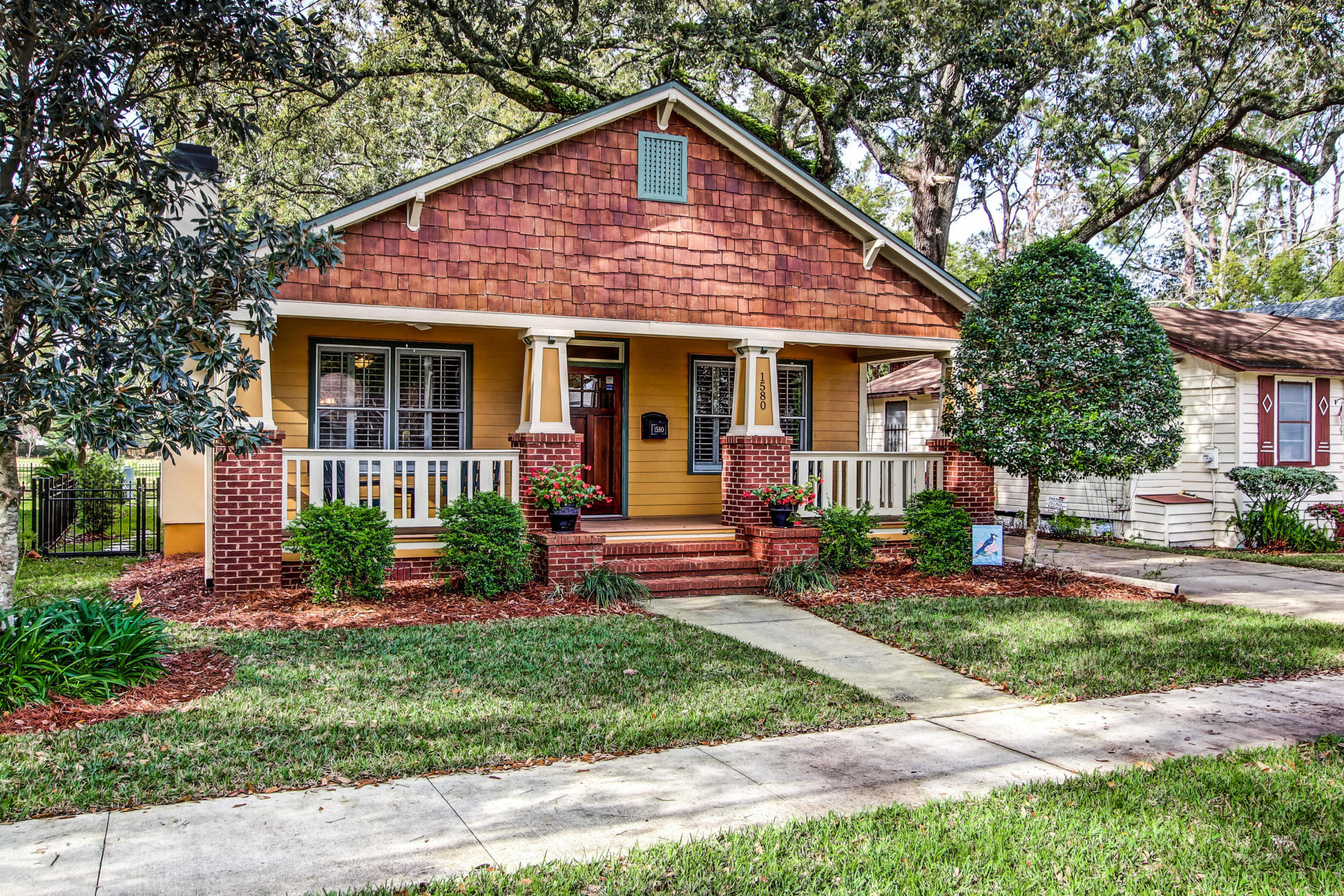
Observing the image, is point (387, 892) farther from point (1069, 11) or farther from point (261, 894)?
point (1069, 11)

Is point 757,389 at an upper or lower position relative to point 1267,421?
upper

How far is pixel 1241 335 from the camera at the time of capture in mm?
17094

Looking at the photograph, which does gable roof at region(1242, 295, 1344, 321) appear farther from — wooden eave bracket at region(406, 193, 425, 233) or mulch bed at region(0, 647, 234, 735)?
mulch bed at region(0, 647, 234, 735)

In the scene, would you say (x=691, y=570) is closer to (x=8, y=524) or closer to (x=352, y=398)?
(x=352, y=398)

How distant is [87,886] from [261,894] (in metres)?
0.66

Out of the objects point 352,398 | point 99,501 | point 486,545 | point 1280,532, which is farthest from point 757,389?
point 99,501

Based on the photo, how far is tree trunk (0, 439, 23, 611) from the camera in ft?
19.6

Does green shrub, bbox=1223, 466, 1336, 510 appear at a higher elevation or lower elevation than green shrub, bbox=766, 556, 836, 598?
higher

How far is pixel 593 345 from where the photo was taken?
1259 cm

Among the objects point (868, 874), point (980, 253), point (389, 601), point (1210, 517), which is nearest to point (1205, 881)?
point (868, 874)

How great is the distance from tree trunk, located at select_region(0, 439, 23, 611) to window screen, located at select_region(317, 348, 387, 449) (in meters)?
5.14

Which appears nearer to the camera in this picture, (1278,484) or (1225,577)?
(1225,577)

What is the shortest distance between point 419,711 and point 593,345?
7.59 meters

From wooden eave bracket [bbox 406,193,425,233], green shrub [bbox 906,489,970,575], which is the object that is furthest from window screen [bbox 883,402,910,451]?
wooden eave bracket [bbox 406,193,425,233]
